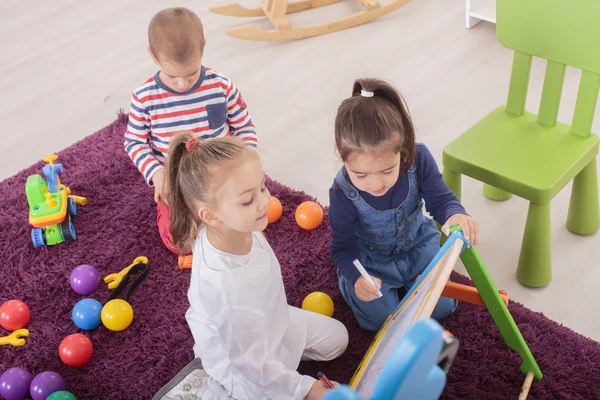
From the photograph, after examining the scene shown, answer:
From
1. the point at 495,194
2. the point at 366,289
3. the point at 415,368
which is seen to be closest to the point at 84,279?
the point at 366,289

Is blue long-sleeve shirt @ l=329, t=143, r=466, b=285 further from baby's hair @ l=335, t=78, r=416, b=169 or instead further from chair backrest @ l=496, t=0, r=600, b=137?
chair backrest @ l=496, t=0, r=600, b=137

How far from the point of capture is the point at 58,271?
177cm

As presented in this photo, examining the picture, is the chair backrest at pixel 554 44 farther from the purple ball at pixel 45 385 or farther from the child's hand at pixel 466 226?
the purple ball at pixel 45 385

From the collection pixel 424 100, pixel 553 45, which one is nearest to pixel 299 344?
pixel 553 45

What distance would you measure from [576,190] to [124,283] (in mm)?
1123

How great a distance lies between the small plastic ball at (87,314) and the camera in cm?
160

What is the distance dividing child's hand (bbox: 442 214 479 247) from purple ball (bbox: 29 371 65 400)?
0.85 meters

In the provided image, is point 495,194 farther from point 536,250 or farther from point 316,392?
point 316,392

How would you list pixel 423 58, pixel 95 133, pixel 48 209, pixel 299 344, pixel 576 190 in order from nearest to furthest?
pixel 299 344, pixel 576 190, pixel 48 209, pixel 95 133, pixel 423 58

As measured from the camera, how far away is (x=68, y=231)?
6.02 ft

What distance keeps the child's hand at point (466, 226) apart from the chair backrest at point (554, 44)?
45 centimetres

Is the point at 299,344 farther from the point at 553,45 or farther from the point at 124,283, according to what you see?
the point at 553,45

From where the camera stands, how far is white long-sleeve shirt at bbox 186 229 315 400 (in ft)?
3.98

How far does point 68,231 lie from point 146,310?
35 centimetres
